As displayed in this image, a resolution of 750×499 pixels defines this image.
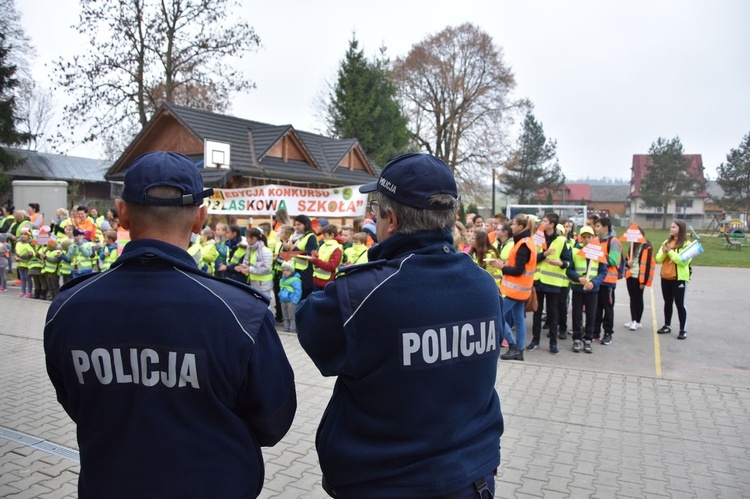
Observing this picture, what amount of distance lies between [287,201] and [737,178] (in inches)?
1991

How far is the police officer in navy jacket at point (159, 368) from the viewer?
1745 mm

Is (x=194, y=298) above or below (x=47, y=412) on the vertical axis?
above

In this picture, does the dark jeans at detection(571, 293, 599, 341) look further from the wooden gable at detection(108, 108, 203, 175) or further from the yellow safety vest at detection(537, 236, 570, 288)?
the wooden gable at detection(108, 108, 203, 175)

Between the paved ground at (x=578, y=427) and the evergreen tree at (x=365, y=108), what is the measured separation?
26279 mm

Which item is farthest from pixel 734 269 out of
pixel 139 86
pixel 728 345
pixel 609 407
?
pixel 139 86

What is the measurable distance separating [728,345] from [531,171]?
5532 cm

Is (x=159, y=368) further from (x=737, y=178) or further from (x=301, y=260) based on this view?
(x=737, y=178)

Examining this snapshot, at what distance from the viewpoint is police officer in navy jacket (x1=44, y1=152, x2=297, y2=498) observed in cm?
175

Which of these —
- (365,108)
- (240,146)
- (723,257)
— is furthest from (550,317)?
(365,108)

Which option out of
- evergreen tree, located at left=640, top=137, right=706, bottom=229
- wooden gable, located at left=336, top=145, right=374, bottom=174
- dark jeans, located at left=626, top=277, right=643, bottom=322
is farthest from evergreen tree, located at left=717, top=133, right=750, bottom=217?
dark jeans, located at left=626, top=277, right=643, bottom=322

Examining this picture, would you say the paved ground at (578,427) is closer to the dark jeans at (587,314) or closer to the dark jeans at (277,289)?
the dark jeans at (587,314)

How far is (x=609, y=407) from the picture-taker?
5934 millimetres

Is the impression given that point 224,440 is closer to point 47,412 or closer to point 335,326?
point 335,326

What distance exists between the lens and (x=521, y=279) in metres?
7.73
